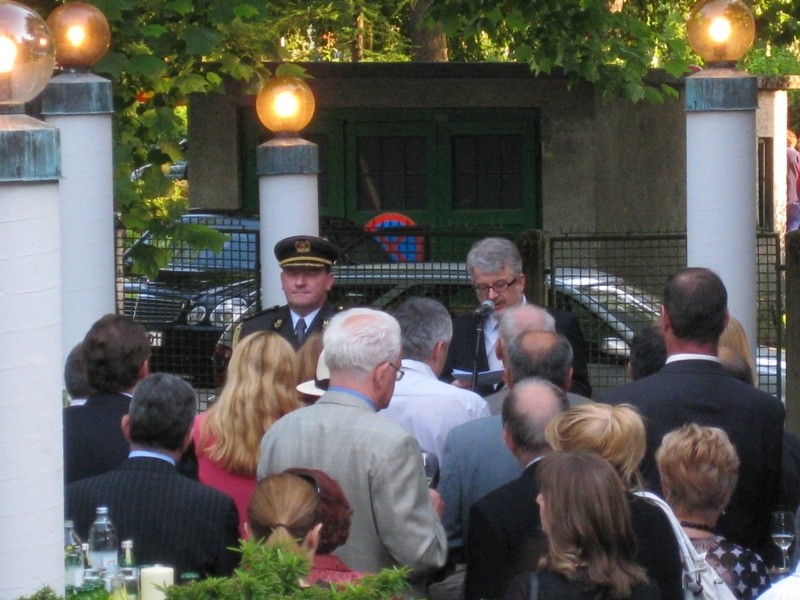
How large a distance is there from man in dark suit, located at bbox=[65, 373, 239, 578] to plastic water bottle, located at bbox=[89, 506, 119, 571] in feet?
0.60

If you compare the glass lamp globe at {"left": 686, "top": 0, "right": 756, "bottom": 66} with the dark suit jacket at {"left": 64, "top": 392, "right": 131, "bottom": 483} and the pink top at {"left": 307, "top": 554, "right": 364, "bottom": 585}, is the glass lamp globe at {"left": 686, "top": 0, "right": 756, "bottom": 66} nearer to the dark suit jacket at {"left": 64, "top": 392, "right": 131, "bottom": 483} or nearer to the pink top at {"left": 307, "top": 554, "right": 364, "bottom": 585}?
the dark suit jacket at {"left": 64, "top": 392, "right": 131, "bottom": 483}

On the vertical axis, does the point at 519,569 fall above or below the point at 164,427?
below

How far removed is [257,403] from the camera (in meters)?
5.30

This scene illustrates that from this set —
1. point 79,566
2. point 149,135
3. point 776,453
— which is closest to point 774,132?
point 149,135

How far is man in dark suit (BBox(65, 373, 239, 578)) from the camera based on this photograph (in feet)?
15.0

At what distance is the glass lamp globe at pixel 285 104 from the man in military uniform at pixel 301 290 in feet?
4.49

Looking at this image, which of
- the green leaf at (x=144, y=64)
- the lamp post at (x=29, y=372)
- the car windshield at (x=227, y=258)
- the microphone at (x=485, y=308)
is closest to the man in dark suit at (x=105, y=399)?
the lamp post at (x=29, y=372)

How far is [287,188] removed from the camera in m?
8.86

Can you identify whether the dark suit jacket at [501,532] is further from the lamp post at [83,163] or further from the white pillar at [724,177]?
the lamp post at [83,163]

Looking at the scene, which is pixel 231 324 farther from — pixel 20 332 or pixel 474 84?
pixel 474 84

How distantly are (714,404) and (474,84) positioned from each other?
50.7 ft

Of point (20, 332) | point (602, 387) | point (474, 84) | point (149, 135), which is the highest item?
point (474, 84)

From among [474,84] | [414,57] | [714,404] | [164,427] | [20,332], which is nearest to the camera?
[20,332]

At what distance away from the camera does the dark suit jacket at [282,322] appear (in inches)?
296
